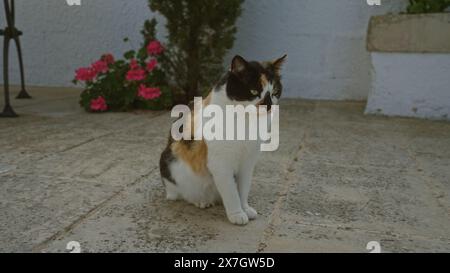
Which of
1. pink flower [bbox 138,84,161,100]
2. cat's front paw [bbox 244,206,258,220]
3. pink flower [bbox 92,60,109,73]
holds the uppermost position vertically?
pink flower [bbox 92,60,109,73]

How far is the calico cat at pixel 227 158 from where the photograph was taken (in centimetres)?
153

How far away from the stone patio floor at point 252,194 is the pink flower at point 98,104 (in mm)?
541

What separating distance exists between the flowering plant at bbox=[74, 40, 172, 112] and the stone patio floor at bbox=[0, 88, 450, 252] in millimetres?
642

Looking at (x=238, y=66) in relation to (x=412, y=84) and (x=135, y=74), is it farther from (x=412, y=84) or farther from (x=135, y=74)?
(x=412, y=84)

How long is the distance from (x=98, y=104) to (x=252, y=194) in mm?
2346

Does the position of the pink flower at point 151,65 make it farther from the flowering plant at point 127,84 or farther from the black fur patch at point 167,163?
the black fur patch at point 167,163

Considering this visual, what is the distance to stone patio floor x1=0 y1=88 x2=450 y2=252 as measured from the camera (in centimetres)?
149

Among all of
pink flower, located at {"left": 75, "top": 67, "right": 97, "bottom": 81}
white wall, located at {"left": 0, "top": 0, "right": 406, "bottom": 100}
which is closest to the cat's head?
pink flower, located at {"left": 75, "top": 67, "right": 97, "bottom": 81}

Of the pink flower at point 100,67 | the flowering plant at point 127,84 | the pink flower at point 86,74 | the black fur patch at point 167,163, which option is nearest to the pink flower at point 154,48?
the flowering plant at point 127,84

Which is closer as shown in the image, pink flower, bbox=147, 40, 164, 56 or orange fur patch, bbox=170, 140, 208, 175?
orange fur patch, bbox=170, 140, 208, 175

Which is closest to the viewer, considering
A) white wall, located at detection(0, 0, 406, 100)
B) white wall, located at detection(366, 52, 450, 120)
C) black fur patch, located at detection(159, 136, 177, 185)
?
black fur patch, located at detection(159, 136, 177, 185)

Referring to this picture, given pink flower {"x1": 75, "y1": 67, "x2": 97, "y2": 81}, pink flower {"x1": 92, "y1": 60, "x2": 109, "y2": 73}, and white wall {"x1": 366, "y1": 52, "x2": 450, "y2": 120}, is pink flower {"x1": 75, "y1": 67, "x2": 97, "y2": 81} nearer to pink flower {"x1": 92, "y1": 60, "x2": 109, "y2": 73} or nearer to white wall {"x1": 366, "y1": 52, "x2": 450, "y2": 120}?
pink flower {"x1": 92, "y1": 60, "x2": 109, "y2": 73}

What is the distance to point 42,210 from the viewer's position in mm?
1692

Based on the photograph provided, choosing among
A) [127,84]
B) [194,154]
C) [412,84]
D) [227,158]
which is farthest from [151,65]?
[227,158]
